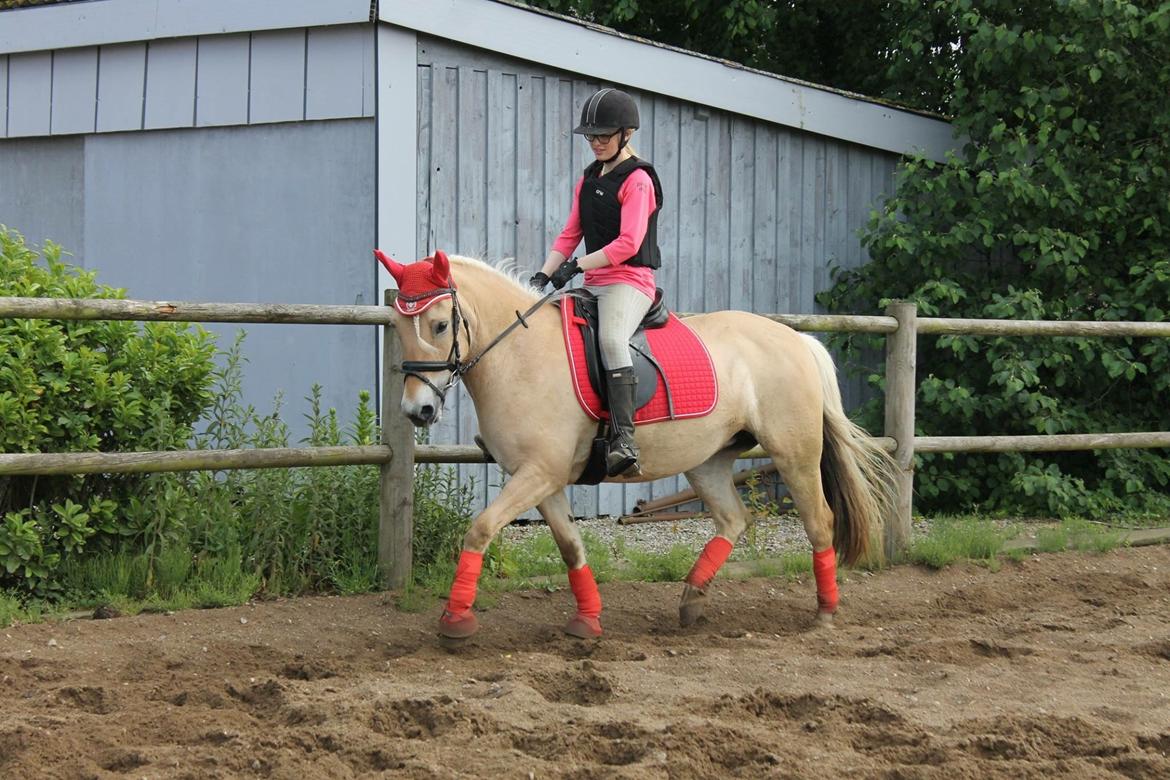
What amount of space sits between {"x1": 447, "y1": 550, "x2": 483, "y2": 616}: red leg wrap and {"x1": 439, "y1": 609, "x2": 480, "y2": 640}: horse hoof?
0.05 ft

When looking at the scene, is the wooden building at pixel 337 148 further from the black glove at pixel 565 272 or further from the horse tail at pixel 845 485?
the horse tail at pixel 845 485

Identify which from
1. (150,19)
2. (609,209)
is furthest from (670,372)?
(150,19)

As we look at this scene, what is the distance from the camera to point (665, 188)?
9352 millimetres

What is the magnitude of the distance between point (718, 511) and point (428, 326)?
6.60 feet

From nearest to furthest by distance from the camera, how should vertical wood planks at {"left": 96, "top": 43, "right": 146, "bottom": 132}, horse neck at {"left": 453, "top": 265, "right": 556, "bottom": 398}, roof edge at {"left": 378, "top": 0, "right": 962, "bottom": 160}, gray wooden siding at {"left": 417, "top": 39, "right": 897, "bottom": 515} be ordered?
horse neck at {"left": 453, "top": 265, "right": 556, "bottom": 398}, roof edge at {"left": 378, "top": 0, "right": 962, "bottom": 160}, gray wooden siding at {"left": 417, "top": 39, "right": 897, "bottom": 515}, vertical wood planks at {"left": 96, "top": 43, "right": 146, "bottom": 132}

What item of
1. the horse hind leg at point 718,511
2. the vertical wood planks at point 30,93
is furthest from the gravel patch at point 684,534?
the vertical wood planks at point 30,93

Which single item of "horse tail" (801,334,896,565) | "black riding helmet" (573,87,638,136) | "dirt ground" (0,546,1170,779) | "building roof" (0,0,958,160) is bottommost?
"dirt ground" (0,546,1170,779)

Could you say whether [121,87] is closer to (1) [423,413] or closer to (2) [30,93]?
(2) [30,93]

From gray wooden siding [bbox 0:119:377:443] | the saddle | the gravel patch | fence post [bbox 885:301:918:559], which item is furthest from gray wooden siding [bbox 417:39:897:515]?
the saddle

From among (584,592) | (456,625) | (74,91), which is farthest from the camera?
(74,91)

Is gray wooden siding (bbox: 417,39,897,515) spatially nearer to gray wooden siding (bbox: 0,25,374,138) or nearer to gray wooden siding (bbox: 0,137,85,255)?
gray wooden siding (bbox: 0,25,374,138)

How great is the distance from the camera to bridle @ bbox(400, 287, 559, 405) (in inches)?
199

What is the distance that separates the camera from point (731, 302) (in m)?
9.78

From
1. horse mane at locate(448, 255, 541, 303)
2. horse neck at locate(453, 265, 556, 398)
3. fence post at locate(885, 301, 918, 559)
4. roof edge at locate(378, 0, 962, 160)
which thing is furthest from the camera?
roof edge at locate(378, 0, 962, 160)
